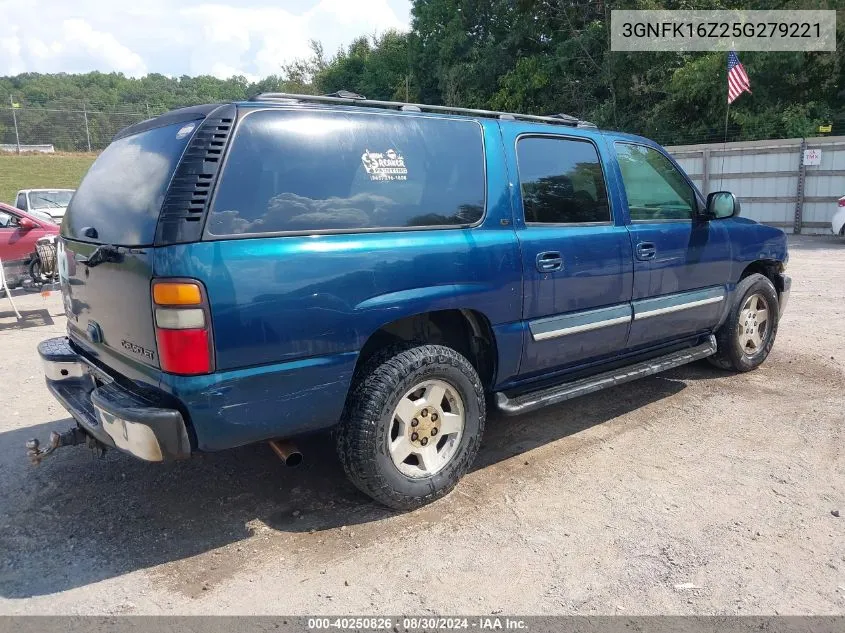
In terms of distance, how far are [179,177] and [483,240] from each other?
1522 millimetres

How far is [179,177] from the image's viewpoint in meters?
2.70

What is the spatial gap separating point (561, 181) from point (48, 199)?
15129mm

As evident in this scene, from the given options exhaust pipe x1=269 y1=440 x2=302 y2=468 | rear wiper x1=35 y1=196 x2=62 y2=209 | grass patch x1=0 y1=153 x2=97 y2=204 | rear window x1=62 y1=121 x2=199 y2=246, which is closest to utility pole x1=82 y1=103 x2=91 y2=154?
grass patch x1=0 y1=153 x2=97 y2=204

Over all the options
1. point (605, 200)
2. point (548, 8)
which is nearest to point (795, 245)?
point (605, 200)

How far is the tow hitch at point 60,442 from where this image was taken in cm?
323

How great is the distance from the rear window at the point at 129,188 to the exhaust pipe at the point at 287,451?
1.06 m

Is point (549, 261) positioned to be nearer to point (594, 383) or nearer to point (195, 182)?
point (594, 383)

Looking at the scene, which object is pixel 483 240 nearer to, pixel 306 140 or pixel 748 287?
pixel 306 140

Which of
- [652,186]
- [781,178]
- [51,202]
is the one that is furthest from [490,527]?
[51,202]

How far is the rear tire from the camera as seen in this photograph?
17.0ft

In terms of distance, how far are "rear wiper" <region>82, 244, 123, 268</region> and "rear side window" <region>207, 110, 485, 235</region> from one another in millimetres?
487

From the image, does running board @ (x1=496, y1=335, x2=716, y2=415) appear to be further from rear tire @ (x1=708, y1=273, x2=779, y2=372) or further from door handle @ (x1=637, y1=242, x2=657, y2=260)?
door handle @ (x1=637, y1=242, x2=657, y2=260)

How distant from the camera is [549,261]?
12.1ft

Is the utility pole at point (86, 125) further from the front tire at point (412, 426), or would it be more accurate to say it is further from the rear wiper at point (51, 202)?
the front tire at point (412, 426)
